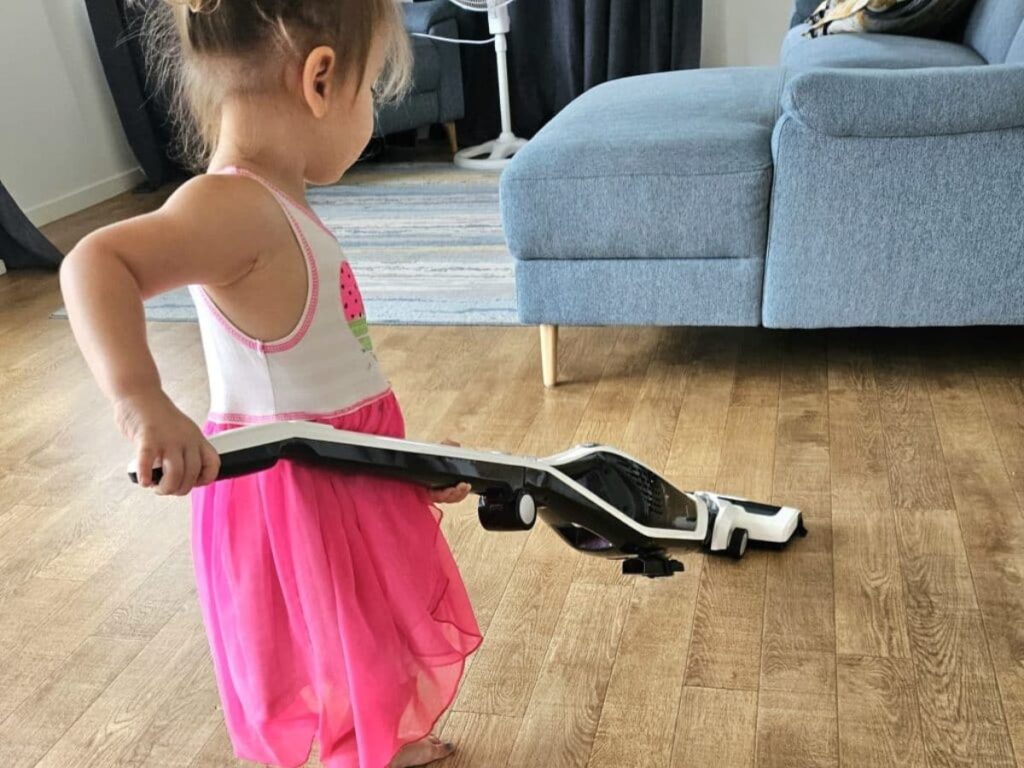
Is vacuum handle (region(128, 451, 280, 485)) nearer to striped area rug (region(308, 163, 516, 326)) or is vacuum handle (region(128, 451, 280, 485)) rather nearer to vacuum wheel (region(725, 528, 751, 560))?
vacuum wheel (region(725, 528, 751, 560))

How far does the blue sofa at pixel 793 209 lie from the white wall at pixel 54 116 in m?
2.24

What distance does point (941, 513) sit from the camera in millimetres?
1470

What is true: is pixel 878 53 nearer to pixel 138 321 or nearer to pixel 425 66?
pixel 425 66

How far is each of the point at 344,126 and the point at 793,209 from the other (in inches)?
41.7

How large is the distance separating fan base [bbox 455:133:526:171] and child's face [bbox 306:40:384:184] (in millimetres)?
2842

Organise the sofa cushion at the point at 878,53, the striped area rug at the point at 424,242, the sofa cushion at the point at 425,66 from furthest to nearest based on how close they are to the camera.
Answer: the sofa cushion at the point at 425,66 < the striped area rug at the point at 424,242 < the sofa cushion at the point at 878,53

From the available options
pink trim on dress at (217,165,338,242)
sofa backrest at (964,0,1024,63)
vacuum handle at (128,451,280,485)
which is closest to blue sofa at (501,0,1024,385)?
sofa backrest at (964,0,1024,63)

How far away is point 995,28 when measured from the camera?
2.48 metres

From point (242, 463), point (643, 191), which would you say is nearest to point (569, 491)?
point (242, 463)

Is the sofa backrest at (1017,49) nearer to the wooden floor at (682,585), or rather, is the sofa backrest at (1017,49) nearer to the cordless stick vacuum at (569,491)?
the wooden floor at (682,585)

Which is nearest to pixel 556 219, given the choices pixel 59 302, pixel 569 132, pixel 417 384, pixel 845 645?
pixel 569 132

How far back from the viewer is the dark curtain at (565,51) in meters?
3.88

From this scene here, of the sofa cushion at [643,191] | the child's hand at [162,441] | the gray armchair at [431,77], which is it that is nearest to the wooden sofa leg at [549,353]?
the sofa cushion at [643,191]

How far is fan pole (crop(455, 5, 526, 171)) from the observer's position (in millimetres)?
3594
